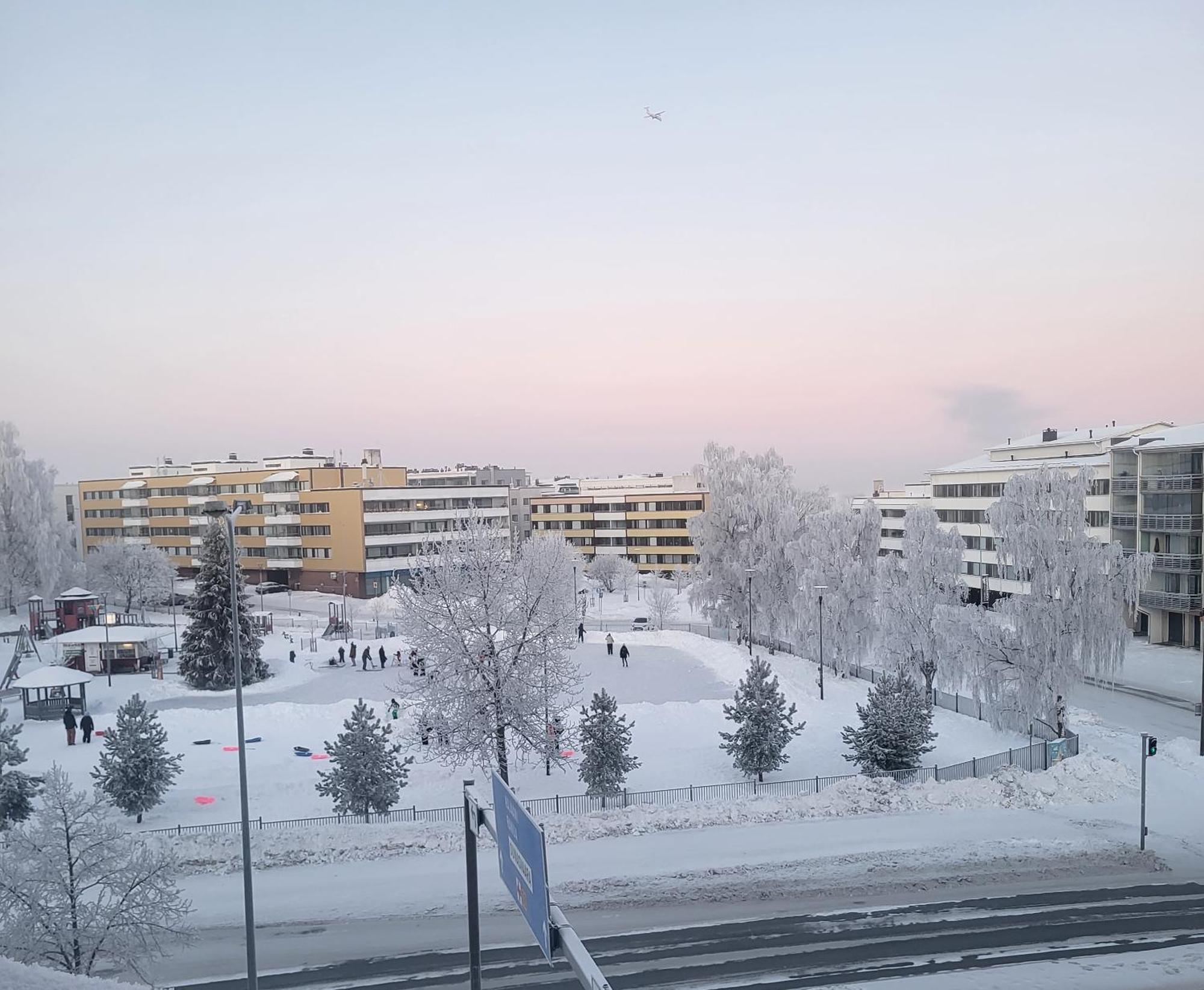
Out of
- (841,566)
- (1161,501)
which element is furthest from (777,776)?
(1161,501)

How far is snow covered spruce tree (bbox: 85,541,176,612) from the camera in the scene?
2383 inches

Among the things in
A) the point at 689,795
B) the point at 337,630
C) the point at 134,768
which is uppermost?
the point at 134,768

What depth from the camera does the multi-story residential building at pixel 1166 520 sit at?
44.0m

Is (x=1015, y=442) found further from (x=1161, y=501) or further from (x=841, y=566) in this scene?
(x=841, y=566)

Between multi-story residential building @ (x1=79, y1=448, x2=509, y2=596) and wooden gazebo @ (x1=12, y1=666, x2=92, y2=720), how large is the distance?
1370 inches

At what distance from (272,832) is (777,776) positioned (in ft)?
44.0

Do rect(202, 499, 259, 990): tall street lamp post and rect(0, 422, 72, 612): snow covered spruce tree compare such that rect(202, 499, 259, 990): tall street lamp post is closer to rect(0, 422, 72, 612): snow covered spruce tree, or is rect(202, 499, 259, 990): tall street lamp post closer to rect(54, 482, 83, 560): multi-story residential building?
rect(0, 422, 72, 612): snow covered spruce tree

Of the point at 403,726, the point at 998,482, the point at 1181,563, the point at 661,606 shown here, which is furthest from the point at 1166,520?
the point at 403,726

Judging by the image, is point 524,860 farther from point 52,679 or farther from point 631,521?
point 631,521

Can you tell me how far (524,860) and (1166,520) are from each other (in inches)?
1979

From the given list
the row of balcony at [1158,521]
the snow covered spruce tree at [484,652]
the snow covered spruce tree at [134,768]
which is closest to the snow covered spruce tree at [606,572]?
the row of balcony at [1158,521]

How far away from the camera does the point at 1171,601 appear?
43.8 m

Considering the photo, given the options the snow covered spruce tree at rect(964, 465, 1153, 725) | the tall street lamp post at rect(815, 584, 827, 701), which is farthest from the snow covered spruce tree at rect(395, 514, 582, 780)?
Result: the snow covered spruce tree at rect(964, 465, 1153, 725)

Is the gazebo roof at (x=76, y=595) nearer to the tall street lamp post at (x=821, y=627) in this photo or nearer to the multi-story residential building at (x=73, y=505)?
the tall street lamp post at (x=821, y=627)
